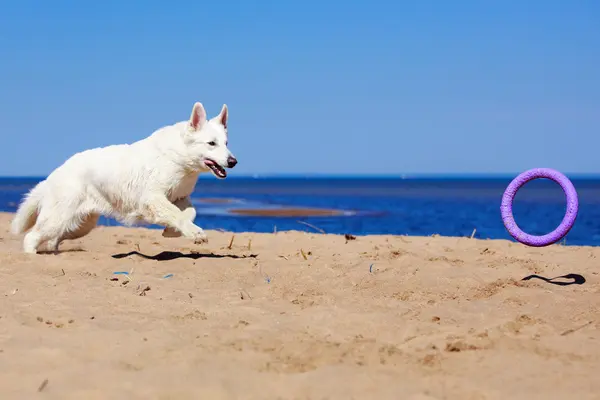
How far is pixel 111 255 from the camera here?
8.08 m

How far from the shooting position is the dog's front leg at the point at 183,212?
7.66m

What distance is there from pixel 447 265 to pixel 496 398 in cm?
370

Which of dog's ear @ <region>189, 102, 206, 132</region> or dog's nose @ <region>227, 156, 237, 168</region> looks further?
dog's ear @ <region>189, 102, 206, 132</region>

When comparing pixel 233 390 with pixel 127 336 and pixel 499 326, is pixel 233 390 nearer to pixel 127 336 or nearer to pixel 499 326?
pixel 127 336

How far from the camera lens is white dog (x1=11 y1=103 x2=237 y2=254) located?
768cm

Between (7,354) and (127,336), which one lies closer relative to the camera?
(7,354)

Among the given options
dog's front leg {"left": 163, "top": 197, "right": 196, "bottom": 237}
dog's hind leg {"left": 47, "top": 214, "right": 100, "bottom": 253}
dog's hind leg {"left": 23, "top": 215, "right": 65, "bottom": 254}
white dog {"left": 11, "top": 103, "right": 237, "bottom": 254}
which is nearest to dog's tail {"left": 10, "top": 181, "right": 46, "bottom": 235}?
white dog {"left": 11, "top": 103, "right": 237, "bottom": 254}

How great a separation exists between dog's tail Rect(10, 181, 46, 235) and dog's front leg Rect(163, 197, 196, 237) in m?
1.73

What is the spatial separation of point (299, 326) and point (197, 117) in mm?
3684

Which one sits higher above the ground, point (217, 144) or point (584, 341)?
point (217, 144)

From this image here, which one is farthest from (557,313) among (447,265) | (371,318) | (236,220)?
(236,220)

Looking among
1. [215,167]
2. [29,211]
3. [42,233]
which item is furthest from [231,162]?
[29,211]

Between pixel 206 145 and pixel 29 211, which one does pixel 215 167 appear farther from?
pixel 29 211

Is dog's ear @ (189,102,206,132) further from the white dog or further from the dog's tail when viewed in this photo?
the dog's tail
